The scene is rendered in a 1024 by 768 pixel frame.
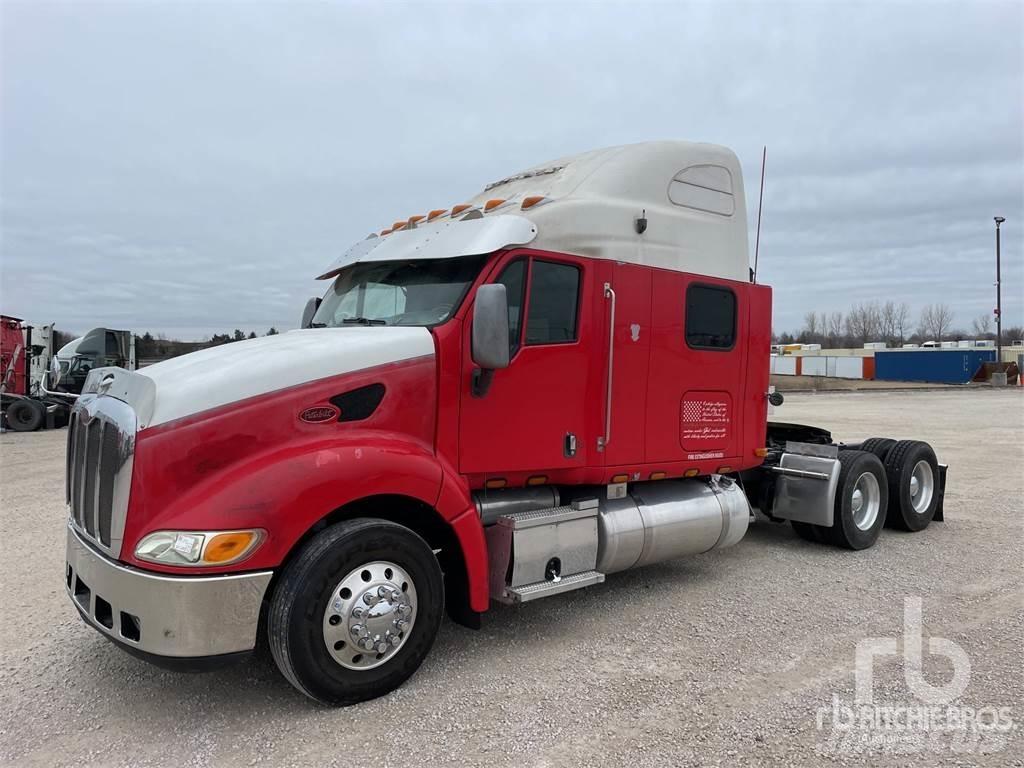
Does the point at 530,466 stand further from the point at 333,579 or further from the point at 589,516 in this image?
the point at 333,579

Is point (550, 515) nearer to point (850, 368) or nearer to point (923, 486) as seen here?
point (923, 486)

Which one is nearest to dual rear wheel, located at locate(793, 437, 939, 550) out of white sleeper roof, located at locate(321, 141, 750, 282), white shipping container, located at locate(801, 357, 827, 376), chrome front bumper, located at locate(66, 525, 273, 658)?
white sleeper roof, located at locate(321, 141, 750, 282)

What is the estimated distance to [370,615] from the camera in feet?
12.4

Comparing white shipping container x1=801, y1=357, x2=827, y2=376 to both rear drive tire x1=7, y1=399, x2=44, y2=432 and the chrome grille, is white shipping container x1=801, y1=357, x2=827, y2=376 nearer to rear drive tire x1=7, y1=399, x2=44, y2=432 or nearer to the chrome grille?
rear drive tire x1=7, y1=399, x2=44, y2=432

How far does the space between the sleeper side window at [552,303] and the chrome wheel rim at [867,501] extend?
13.2 feet

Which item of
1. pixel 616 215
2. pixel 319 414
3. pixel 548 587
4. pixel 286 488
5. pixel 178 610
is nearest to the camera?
pixel 178 610

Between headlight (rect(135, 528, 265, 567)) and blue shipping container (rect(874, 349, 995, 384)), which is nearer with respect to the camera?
headlight (rect(135, 528, 265, 567))

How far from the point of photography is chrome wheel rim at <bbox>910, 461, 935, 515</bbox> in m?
7.91

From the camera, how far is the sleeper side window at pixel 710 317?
5719 mm

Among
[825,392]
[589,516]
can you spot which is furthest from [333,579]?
[825,392]

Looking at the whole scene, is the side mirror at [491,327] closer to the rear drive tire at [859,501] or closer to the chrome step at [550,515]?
the chrome step at [550,515]

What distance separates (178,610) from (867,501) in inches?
255

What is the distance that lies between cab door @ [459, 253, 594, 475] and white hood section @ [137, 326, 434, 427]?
1.58 ft

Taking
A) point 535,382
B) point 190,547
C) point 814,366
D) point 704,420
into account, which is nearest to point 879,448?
point 704,420
